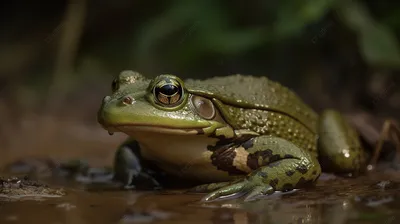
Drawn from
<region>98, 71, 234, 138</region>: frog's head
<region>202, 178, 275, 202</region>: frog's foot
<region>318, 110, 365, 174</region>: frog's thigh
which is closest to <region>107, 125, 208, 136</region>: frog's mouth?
<region>98, 71, 234, 138</region>: frog's head

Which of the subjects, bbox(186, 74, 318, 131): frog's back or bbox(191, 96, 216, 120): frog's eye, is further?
bbox(186, 74, 318, 131): frog's back

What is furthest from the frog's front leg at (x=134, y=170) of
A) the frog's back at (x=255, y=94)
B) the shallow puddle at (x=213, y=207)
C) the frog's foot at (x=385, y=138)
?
the frog's foot at (x=385, y=138)

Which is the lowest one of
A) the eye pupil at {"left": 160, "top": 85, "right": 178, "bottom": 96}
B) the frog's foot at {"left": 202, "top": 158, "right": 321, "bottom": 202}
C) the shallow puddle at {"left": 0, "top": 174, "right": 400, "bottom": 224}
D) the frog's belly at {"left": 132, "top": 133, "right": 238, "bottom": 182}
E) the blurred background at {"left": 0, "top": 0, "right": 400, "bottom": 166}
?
the shallow puddle at {"left": 0, "top": 174, "right": 400, "bottom": 224}

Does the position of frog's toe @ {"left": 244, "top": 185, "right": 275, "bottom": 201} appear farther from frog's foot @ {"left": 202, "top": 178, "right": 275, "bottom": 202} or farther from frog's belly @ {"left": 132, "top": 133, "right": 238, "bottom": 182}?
frog's belly @ {"left": 132, "top": 133, "right": 238, "bottom": 182}

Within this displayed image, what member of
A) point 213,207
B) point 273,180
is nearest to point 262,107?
point 273,180

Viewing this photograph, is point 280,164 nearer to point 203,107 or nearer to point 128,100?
point 203,107

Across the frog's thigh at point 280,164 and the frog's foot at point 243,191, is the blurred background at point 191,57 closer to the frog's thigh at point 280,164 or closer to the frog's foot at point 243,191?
the frog's thigh at point 280,164

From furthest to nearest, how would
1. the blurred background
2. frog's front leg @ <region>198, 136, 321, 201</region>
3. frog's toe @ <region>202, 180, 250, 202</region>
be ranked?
the blurred background, frog's front leg @ <region>198, 136, 321, 201</region>, frog's toe @ <region>202, 180, 250, 202</region>

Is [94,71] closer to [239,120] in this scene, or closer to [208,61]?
[208,61]
